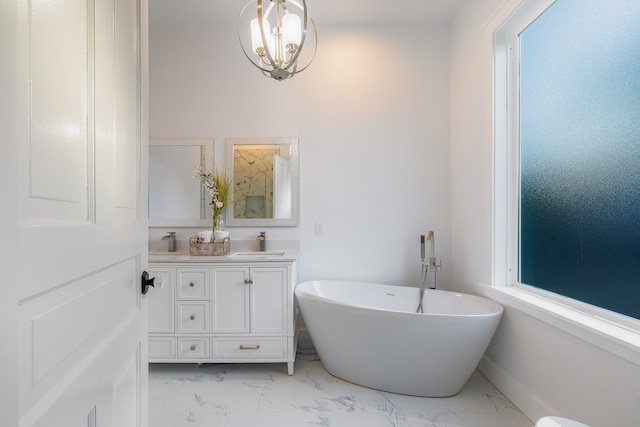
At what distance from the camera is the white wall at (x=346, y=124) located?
2691 millimetres

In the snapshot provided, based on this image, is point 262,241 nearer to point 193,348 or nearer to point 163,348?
point 193,348

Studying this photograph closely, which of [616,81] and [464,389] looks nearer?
[616,81]

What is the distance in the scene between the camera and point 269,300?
222 centimetres

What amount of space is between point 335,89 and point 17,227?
2.59 m

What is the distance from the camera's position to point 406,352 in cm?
187

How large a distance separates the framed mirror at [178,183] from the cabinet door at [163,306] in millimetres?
575

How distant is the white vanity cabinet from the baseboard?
137 cm

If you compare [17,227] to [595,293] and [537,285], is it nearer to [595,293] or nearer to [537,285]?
[595,293]

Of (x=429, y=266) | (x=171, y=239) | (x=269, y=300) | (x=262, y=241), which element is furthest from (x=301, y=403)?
(x=171, y=239)

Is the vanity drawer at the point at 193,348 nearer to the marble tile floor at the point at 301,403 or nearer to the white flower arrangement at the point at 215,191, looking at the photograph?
the marble tile floor at the point at 301,403

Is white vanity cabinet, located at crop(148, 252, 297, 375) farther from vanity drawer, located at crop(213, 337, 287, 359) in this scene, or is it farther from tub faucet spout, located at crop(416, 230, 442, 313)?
tub faucet spout, located at crop(416, 230, 442, 313)

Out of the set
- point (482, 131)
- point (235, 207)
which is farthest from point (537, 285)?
point (235, 207)

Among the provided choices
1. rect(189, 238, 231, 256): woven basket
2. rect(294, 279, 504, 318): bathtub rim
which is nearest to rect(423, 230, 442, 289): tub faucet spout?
rect(294, 279, 504, 318): bathtub rim

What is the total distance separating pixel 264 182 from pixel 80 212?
2095 mm
